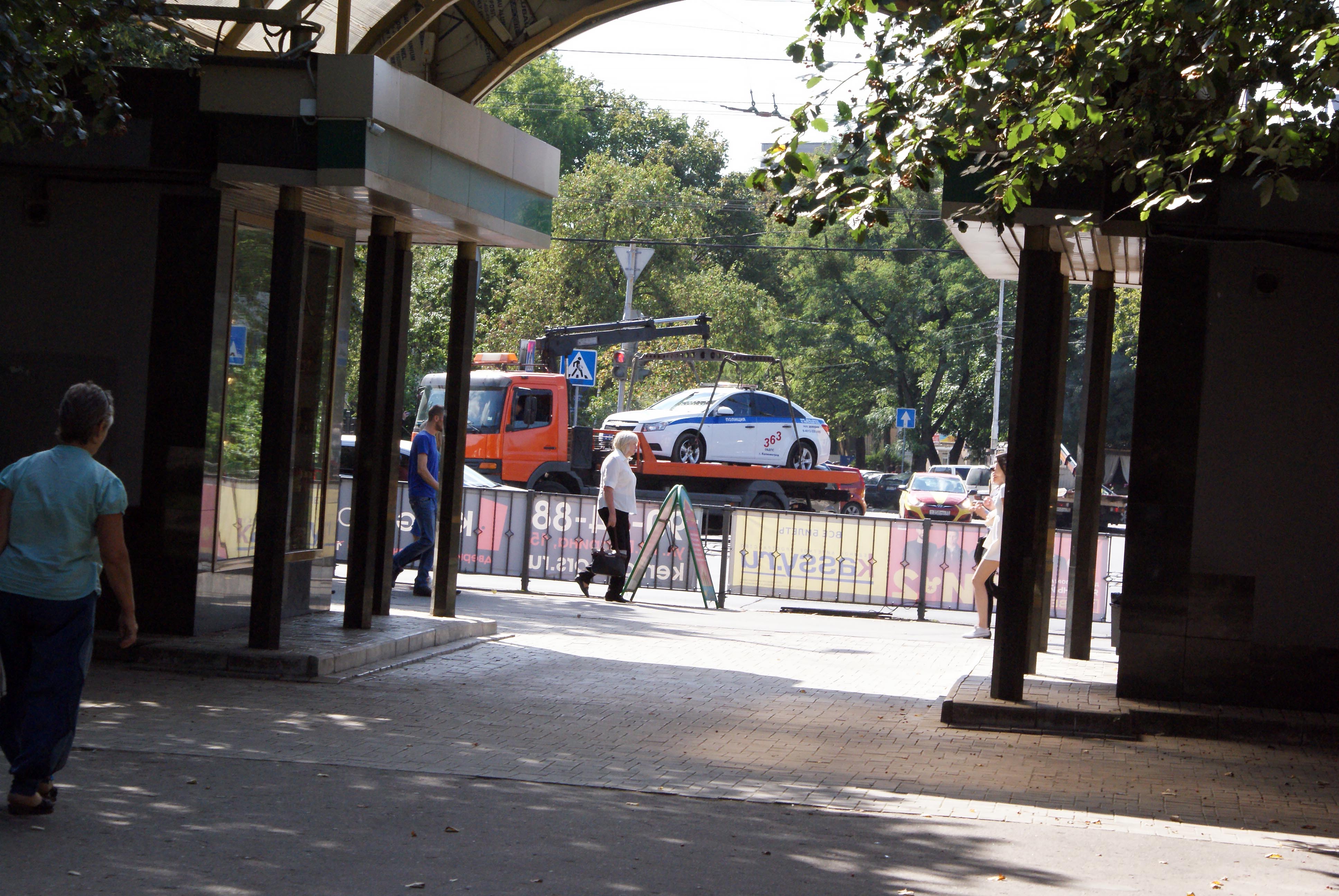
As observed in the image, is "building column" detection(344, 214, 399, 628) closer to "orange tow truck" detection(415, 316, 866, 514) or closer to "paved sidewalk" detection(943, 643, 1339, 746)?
"paved sidewalk" detection(943, 643, 1339, 746)

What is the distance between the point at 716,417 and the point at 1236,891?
77.5ft

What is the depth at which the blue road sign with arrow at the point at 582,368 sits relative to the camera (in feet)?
86.8

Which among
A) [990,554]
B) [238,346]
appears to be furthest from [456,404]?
[990,554]

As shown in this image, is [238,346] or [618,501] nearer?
[238,346]

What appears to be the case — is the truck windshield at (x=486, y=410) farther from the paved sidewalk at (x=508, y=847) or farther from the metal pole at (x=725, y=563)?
the paved sidewalk at (x=508, y=847)

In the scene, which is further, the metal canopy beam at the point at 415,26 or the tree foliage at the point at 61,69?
the metal canopy beam at the point at 415,26

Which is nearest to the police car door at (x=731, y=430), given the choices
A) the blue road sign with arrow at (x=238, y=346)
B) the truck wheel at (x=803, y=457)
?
the truck wheel at (x=803, y=457)

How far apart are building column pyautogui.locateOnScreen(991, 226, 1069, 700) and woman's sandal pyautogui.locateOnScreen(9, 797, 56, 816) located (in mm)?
5537

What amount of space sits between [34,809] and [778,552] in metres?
11.4

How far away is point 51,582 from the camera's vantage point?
17.5 feet

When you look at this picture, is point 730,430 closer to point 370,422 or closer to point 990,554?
point 990,554

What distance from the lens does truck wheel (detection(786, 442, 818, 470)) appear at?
29.4 m

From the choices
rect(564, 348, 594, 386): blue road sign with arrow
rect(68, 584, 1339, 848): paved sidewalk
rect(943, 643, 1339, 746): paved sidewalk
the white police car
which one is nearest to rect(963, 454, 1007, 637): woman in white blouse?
rect(68, 584, 1339, 848): paved sidewalk

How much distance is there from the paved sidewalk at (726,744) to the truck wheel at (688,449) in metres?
17.4
